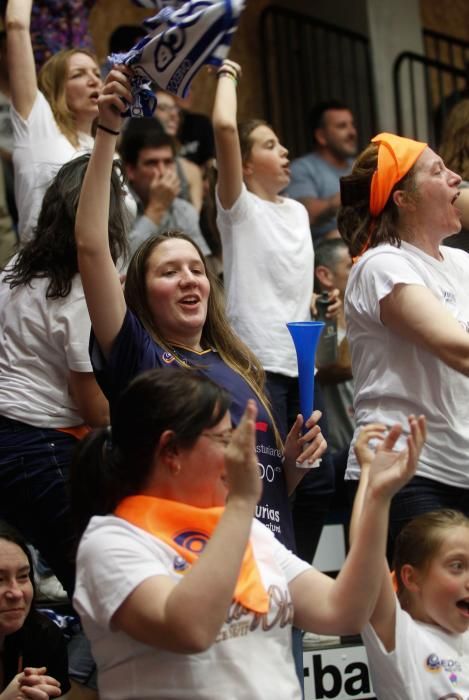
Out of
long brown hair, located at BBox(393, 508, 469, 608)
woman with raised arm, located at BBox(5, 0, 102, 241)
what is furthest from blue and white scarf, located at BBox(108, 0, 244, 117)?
woman with raised arm, located at BBox(5, 0, 102, 241)

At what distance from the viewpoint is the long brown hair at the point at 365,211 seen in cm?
323

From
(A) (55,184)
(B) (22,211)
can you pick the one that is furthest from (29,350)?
(B) (22,211)

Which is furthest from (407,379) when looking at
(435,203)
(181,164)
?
(181,164)

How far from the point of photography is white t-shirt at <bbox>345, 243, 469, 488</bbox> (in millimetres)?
3033

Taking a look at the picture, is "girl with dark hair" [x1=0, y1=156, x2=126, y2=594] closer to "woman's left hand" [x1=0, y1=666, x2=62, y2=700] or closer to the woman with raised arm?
"woman's left hand" [x1=0, y1=666, x2=62, y2=700]

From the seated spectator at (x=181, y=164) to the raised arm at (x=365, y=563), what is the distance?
378cm

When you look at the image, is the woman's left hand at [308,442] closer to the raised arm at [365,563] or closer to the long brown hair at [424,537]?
the long brown hair at [424,537]

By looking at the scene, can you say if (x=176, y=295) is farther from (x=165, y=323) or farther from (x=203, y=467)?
(x=203, y=467)

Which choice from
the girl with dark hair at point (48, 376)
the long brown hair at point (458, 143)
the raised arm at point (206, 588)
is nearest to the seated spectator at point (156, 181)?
the long brown hair at point (458, 143)

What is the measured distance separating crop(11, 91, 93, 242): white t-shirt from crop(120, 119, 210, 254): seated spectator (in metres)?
1.14

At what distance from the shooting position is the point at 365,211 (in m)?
3.30

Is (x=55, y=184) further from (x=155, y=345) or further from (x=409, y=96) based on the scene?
(x=409, y=96)

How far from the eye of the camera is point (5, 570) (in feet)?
10.7

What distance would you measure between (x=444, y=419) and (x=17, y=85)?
6.61 ft
